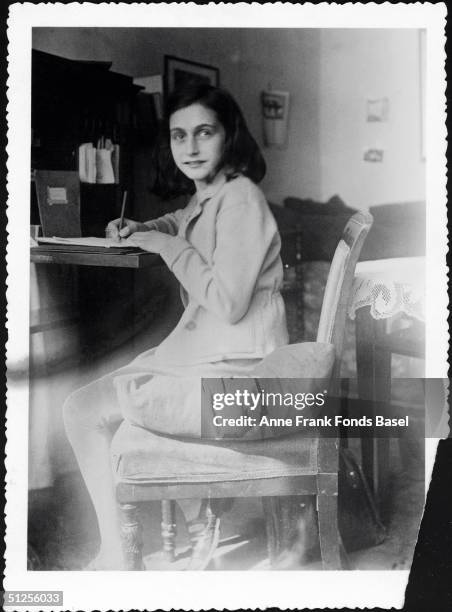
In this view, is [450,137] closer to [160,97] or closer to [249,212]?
[249,212]

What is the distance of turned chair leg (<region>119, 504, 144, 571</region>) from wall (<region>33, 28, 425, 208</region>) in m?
0.62

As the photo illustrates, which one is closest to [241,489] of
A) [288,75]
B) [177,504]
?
[177,504]

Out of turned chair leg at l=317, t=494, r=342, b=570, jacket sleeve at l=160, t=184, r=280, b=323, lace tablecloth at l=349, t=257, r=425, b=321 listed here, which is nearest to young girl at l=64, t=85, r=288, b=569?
jacket sleeve at l=160, t=184, r=280, b=323

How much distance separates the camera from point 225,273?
3.99ft

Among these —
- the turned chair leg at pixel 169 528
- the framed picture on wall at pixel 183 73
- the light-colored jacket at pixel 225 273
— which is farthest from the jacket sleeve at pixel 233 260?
A: the turned chair leg at pixel 169 528

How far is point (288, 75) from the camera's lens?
1.25m

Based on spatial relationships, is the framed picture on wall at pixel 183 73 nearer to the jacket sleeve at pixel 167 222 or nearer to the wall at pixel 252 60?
the wall at pixel 252 60

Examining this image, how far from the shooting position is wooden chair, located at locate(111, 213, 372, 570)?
1185 millimetres

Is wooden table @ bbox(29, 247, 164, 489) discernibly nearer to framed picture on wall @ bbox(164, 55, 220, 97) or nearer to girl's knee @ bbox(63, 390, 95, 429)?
girl's knee @ bbox(63, 390, 95, 429)

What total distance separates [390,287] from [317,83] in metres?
0.40

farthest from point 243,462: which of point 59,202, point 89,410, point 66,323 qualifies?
point 59,202

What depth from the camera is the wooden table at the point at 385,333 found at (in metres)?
1.26

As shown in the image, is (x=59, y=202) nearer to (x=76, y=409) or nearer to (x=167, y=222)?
(x=167, y=222)

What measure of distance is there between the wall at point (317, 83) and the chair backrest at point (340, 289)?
85 millimetres
